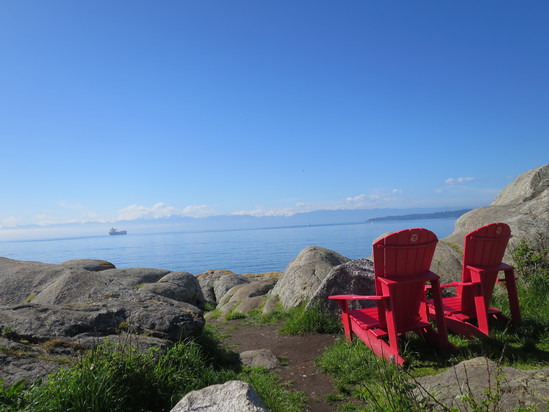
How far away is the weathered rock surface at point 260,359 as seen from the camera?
587 centimetres

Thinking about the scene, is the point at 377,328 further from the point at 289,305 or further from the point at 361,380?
the point at 289,305

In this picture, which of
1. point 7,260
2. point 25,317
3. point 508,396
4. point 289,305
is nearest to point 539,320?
point 508,396

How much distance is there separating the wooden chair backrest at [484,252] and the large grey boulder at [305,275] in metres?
3.87

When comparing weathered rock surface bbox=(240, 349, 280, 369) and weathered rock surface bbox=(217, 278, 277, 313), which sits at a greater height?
weathered rock surface bbox=(240, 349, 280, 369)

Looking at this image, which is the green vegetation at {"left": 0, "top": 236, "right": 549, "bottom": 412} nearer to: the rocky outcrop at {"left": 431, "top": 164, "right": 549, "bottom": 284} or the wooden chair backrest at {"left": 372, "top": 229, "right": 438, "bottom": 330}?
the wooden chair backrest at {"left": 372, "top": 229, "right": 438, "bottom": 330}

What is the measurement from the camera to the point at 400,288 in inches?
209

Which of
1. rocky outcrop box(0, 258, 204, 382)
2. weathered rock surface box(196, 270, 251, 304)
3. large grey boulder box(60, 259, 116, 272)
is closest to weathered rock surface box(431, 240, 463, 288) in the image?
rocky outcrop box(0, 258, 204, 382)

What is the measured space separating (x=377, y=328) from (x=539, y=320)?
2.57 meters

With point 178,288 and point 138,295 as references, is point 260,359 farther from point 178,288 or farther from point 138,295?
point 178,288

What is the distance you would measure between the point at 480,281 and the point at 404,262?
4.41ft

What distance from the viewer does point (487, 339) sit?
550cm

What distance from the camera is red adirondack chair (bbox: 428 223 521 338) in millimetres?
5727

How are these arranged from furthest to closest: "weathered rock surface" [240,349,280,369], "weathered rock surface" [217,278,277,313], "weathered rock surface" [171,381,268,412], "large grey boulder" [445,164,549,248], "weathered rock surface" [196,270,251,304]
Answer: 1. "weathered rock surface" [196,270,251,304]
2. "weathered rock surface" [217,278,277,313]
3. "large grey boulder" [445,164,549,248]
4. "weathered rock surface" [240,349,280,369]
5. "weathered rock surface" [171,381,268,412]

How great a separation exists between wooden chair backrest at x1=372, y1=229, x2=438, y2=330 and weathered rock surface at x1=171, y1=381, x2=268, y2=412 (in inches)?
105
